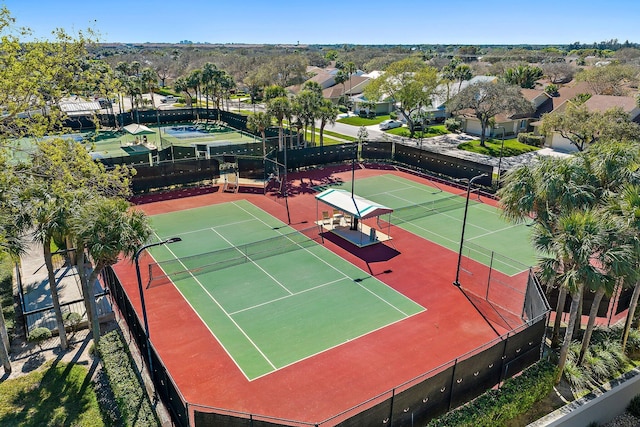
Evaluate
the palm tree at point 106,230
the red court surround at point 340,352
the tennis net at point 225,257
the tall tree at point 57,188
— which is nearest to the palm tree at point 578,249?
the red court surround at point 340,352

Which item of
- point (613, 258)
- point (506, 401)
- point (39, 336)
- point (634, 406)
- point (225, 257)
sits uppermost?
point (613, 258)

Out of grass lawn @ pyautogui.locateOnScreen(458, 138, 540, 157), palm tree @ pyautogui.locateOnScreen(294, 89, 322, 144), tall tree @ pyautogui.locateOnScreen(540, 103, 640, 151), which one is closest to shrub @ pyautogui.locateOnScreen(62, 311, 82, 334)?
palm tree @ pyautogui.locateOnScreen(294, 89, 322, 144)

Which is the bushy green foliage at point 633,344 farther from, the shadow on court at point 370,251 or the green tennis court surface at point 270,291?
the shadow on court at point 370,251

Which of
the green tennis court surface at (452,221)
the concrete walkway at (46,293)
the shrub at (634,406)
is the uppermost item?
the green tennis court surface at (452,221)

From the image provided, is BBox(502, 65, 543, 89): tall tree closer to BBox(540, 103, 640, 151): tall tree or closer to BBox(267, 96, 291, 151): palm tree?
BBox(540, 103, 640, 151): tall tree

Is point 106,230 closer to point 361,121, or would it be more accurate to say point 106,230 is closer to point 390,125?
point 390,125

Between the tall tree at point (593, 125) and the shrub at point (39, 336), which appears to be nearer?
the shrub at point (39, 336)

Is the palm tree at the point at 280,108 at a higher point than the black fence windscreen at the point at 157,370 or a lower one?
higher

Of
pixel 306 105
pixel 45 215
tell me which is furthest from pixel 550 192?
pixel 306 105
